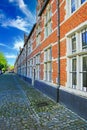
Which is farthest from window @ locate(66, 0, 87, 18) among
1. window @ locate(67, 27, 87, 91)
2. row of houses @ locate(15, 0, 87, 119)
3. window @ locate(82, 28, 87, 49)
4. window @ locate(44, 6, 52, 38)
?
window @ locate(44, 6, 52, 38)

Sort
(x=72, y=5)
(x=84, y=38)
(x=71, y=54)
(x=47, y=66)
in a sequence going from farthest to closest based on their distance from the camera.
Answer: (x=47, y=66) < (x=72, y=5) < (x=71, y=54) < (x=84, y=38)

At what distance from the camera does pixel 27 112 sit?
862 cm

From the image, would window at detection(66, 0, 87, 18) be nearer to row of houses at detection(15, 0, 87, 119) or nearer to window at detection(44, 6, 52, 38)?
row of houses at detection(15, 0, 87, 119)

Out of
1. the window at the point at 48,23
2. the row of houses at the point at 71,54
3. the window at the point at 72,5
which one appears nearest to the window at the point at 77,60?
the row of houses at the point at 71,54

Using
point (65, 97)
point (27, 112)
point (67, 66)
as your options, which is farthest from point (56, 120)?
point (67, 66)

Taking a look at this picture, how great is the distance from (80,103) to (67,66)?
262 cm

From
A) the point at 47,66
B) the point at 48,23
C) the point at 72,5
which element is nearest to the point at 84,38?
the point at 72,5

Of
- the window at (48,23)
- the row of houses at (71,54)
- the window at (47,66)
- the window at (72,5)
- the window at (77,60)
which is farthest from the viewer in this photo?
the window at (47,66)

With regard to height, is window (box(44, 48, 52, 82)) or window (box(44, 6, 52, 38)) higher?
window (box(44, 6, 52, 38))

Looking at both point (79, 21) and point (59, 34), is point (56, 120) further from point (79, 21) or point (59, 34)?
point (59, 34)

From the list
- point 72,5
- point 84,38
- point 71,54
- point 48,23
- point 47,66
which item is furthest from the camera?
point 47,66

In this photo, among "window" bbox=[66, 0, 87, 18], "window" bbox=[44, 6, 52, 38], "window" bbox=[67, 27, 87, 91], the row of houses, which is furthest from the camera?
"window" bbox=[44, 6, 52, 38]

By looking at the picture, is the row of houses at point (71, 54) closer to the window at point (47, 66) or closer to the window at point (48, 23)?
the window at point (48, 23)

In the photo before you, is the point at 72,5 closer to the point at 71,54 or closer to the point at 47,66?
the point at 71,54
